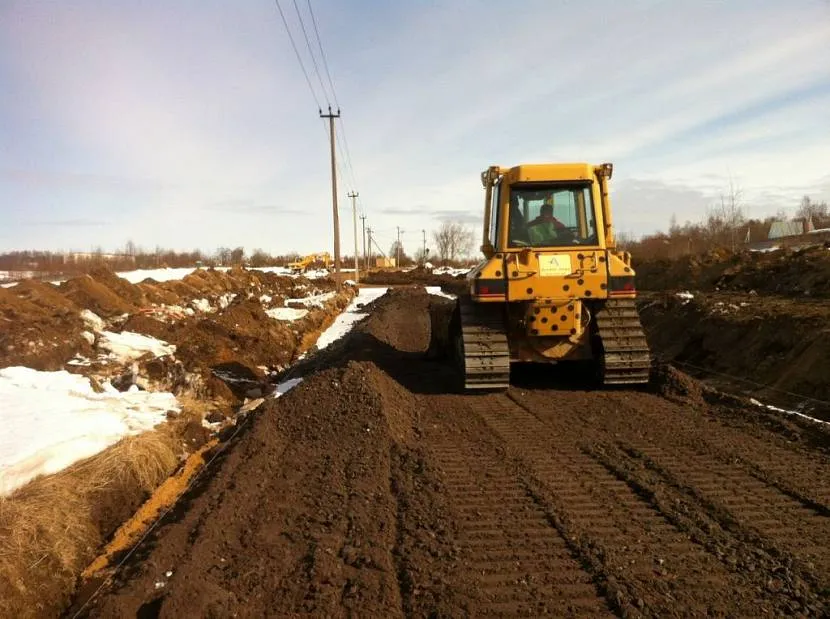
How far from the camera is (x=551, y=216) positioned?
8539 millimetres

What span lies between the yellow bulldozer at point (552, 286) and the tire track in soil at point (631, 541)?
222cm

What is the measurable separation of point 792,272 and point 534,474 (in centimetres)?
1516

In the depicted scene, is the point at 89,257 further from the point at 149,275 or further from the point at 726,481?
the point at 726,481

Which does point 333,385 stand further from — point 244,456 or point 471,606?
point 471,606

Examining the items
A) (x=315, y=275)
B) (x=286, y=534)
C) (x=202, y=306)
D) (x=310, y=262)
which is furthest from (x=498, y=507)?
(x=310, y=262)

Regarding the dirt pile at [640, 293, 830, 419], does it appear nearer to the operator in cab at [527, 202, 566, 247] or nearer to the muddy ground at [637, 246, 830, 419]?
the muddy ground at [637, 246, 830, 419]

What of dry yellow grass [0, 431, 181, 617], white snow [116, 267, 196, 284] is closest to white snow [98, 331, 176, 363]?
dry yellow grass [0, 431, 181, 617]

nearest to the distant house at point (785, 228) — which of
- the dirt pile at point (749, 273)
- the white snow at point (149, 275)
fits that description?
the dirt pile at point (749, 273)

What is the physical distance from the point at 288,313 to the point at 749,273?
15.8 metres

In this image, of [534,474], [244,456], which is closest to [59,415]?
[244,456]

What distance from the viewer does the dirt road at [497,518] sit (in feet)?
11.3

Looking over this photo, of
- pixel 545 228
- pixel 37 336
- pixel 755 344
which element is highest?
pixel 545 228

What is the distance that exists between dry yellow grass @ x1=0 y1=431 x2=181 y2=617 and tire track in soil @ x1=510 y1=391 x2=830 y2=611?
14.1ft

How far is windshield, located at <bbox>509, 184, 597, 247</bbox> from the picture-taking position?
8.48 m
